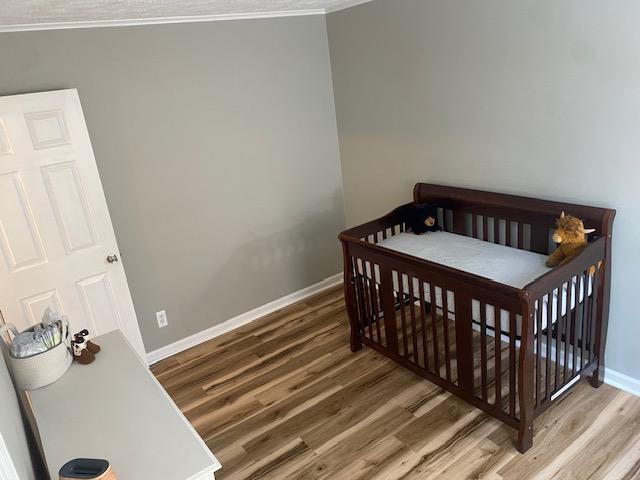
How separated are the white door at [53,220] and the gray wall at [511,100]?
1.87 m

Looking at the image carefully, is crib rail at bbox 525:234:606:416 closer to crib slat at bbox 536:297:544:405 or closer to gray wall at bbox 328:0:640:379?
crib slat at bbox 536:297:544:405

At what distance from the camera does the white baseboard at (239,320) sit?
336 cm

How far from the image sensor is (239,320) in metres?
3.66

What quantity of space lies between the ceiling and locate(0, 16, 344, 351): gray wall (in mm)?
64

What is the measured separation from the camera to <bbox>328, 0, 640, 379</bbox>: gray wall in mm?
2191

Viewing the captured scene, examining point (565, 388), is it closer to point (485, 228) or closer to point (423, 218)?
point (485, 228)

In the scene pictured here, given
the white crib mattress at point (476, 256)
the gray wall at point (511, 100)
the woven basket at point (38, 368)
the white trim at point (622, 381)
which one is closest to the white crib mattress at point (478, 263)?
the white crib mattress at point (476, 256)

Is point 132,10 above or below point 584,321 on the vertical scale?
above

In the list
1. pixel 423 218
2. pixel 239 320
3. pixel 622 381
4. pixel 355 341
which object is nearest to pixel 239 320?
pixel 239 320

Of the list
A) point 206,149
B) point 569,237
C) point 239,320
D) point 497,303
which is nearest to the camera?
point 497,303

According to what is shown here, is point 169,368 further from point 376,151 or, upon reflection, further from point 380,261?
point 376,151

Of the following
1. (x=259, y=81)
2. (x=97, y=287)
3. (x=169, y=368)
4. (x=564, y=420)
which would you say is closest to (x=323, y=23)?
(x=259, y=81)

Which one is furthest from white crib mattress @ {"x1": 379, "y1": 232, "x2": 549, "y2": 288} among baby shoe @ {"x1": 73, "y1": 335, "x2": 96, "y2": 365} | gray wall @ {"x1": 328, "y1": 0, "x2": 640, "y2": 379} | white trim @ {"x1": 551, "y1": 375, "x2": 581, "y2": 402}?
baby shoe @ {"x1": 73, "y1": 335, "x2": 96, "y2": 365}

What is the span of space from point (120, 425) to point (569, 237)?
197 cm
